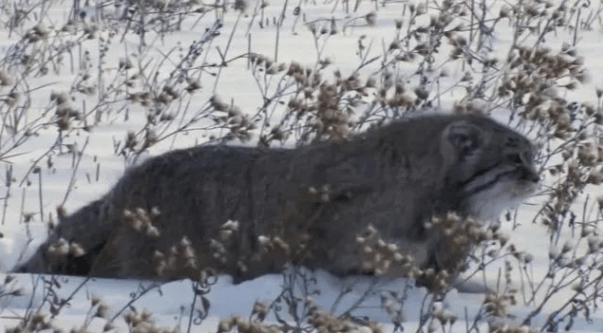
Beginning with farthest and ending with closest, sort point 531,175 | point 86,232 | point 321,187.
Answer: point 86,232 < point 531,175 < point 321,187

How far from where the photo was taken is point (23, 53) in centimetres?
1024

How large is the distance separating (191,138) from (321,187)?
252cm

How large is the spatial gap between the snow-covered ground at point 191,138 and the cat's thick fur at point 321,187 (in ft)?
0.60

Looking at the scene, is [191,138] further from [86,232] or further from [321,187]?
[321,187]

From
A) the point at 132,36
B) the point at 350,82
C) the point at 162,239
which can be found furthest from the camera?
the point at 132,36

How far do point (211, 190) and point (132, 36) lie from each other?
4635mm

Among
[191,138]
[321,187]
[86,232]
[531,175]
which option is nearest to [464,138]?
[531,175]

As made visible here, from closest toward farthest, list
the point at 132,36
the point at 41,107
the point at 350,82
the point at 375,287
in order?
the point at 375,287 → the point at 350,82 → the point at 41,107 → the point at 132,36

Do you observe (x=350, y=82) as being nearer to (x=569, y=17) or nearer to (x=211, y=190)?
(x=211, y=190)

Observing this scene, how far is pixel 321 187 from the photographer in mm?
6770

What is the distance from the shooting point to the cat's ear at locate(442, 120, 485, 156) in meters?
7.00

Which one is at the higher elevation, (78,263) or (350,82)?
(350,82)

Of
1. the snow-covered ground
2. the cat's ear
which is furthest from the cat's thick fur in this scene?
the snow-covered ground

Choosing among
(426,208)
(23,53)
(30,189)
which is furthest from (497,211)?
(23,53)
